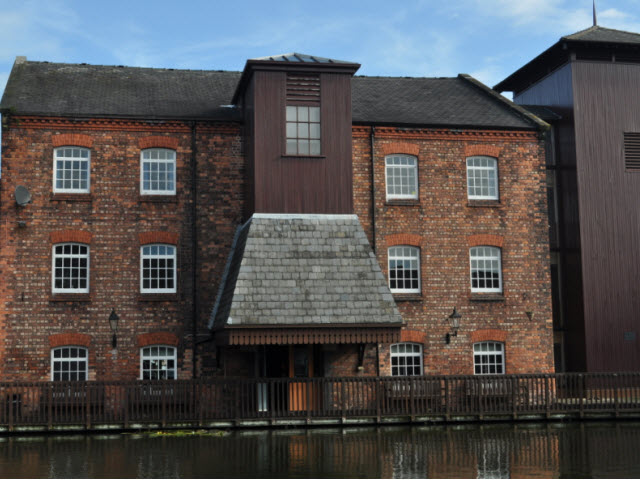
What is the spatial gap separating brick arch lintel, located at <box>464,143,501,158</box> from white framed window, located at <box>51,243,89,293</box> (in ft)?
37.7

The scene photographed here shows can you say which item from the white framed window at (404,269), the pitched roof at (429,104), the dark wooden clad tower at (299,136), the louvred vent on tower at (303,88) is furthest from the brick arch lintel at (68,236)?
the white framed window at (404,269)

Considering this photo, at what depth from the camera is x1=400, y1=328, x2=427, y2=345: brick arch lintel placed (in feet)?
73.3

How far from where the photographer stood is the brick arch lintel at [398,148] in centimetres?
2314

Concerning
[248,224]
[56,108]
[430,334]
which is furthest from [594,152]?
[56,108]

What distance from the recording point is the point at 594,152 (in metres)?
25.2

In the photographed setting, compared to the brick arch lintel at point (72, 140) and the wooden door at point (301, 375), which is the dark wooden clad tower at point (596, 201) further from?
the brick arch lintel at point (72, 140)

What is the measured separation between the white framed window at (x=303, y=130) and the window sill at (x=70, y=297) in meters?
6.72

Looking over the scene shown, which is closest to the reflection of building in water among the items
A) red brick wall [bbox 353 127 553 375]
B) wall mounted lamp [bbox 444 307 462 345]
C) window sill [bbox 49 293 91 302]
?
wall mounted lamp [bbox 444 307 462 345]

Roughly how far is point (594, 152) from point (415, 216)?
22.1ft

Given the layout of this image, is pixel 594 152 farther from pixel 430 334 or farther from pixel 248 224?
pixel 248 224

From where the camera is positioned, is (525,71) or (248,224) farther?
(525,71)

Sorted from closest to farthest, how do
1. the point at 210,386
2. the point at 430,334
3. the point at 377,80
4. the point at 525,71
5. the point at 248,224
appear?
the point at 210,386 < the point at 248,224 < the point at 430,334 < the point at 377,80 < the point at 525,71

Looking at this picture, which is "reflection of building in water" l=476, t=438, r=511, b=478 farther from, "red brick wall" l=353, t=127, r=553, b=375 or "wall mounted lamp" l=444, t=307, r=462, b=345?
"red brick wall" l=353, t=127, r=553, b=375

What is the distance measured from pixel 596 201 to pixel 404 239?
684 cm
